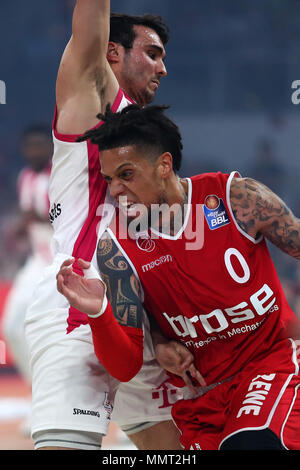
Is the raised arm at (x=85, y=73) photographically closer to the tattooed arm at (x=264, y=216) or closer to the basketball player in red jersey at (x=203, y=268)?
the basketball player in red jersey at (x=203, y=268)

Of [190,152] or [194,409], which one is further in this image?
[190,152]

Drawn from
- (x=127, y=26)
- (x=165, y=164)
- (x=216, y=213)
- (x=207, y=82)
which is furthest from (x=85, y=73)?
(x=207, y=82)

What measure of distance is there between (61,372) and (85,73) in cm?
110

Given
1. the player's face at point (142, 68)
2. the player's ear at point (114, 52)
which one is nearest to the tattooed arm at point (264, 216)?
the player's face at point (142, 68)

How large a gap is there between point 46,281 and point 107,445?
2.53 meters

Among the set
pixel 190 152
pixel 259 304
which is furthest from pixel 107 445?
pixel 190 152

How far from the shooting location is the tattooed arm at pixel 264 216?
8.25 feet

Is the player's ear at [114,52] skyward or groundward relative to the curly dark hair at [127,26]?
groundward

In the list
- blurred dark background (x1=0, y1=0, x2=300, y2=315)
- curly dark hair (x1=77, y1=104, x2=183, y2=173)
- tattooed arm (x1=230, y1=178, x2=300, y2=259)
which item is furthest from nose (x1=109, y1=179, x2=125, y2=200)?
blurred dark background (x1=0, y1=0, x2=300, y2=315)

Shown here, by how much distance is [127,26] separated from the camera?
123 inches

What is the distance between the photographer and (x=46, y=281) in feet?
8.73

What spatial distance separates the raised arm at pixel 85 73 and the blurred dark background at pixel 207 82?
249 inches

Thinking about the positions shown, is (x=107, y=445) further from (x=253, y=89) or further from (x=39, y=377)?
(x=253, y=89)
